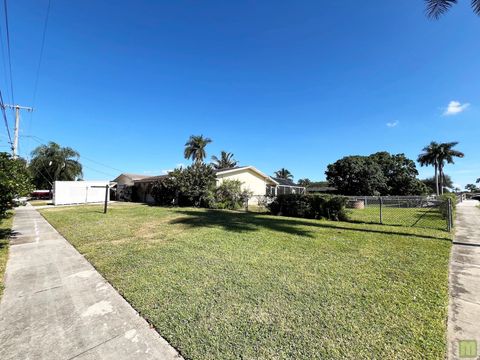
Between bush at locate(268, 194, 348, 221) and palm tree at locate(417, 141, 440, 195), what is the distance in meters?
41.2

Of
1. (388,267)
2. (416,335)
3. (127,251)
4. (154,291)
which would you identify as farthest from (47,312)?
(388,267)

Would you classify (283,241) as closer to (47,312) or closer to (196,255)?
(196,255)

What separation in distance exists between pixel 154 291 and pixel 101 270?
5.62 ft

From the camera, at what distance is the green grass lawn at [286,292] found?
260 centimetres

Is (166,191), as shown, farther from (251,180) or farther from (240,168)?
(251,180)

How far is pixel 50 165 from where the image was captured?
3700 cm

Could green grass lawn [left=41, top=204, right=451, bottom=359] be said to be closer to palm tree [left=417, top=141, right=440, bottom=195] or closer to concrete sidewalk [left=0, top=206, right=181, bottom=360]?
concrete sidewalk [left=0, top=206, right=181, bottom=360]

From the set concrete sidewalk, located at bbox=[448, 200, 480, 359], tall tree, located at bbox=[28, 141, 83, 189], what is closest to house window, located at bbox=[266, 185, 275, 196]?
concrete sidewalk, located at bbox=[448, 200, 480, 359]

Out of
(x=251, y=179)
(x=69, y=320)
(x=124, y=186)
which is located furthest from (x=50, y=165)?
(x=69, y=320)

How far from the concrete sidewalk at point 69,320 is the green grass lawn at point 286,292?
0.71 ft

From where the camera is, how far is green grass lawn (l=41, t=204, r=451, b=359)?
8.52ft

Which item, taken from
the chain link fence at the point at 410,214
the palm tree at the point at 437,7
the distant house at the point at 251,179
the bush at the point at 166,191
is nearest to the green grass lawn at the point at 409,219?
the chain link fence at the point at 410,214

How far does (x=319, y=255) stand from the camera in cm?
Answer: 558

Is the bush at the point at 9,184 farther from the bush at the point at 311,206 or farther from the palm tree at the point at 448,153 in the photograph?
the palm tree at the point at 448,153
